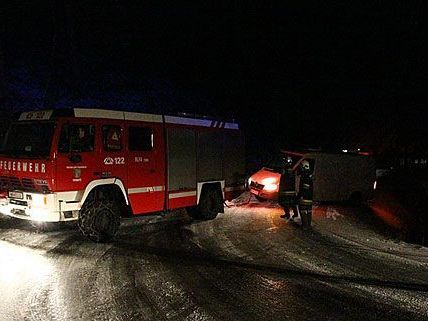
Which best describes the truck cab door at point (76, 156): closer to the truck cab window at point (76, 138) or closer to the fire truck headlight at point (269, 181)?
the truck cab window at point (76, 138)

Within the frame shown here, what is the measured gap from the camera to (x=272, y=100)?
123 feet

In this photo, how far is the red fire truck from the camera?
776 cm

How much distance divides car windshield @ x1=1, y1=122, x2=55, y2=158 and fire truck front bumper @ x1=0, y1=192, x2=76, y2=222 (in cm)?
79

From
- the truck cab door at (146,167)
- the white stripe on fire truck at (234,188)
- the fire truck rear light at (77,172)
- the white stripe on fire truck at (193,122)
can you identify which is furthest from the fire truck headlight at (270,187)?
the fire truck rear light at (77,172)

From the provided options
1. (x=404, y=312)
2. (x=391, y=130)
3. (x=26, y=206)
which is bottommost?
(x=404, y=312)

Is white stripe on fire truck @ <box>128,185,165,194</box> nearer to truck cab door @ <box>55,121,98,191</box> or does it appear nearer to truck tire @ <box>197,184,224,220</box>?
truck cab door @ <box>55,121,98,191</box>

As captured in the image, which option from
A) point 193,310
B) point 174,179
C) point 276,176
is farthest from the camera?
point 276,176

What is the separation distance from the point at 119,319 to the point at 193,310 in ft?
2.92

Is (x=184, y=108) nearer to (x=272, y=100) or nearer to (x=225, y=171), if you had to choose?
(x=272, y=100)

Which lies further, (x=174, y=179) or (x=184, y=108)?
(x=184, y=108)

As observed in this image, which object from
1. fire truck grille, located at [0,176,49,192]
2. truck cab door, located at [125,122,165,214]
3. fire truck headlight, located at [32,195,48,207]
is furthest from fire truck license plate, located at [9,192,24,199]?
truck cab door, located at [125,122,165,214]

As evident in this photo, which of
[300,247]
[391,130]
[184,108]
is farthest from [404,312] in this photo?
[391,130]

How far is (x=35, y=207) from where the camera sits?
307 inches

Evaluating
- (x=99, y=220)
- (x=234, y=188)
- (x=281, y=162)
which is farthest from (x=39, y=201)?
(x=281, y=162)
